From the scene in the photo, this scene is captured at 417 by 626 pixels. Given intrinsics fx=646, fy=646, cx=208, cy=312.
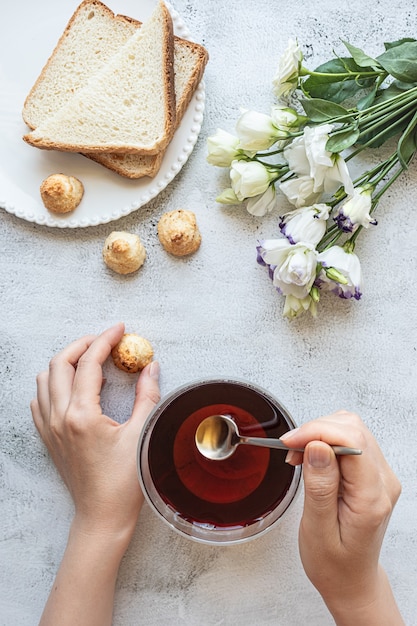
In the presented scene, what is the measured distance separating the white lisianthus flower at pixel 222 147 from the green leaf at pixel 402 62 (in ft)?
A: 0.82

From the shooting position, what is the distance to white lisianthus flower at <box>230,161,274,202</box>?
0.97 m

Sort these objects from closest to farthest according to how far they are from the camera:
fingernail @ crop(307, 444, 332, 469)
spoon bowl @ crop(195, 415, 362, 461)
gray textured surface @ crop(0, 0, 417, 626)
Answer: fingernail @ crop(307, 444, 332, 469), spoon bowl @ crop(195, 415, 362, 461), gray textured surface @ crop(0, 0, 417, 626)

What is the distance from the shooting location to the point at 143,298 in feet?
3.48

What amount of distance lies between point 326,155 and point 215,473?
463 millimetres

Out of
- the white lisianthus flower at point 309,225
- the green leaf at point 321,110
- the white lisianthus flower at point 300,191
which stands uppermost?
the green leaf at point 321,110

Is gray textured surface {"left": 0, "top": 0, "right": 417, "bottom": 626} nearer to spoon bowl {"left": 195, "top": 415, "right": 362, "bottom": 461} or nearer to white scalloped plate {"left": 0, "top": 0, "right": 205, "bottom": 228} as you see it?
white scalloped plate {"left": 0, "top": 0, "right": 205, "bottom": 228}

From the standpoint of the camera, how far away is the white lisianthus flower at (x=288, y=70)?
37.4 inches

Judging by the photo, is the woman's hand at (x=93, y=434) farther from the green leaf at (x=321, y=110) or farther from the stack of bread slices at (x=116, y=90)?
the green leaf at (x=321, y=110)

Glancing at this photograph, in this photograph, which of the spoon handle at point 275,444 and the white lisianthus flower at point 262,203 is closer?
the spoon handle at point 275,444

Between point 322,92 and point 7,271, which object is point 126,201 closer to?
point 7,271

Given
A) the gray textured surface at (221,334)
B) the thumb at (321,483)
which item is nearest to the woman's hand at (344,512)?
the thumb at (321,483)

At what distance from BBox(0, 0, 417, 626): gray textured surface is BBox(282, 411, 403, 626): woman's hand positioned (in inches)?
7.0

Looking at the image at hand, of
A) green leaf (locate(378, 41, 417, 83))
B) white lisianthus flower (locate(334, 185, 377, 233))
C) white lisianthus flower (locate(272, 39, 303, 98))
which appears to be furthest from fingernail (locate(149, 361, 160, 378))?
green leaf (locate(378, 41, 417, 83))

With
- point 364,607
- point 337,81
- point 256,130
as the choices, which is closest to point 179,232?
point 256,130
